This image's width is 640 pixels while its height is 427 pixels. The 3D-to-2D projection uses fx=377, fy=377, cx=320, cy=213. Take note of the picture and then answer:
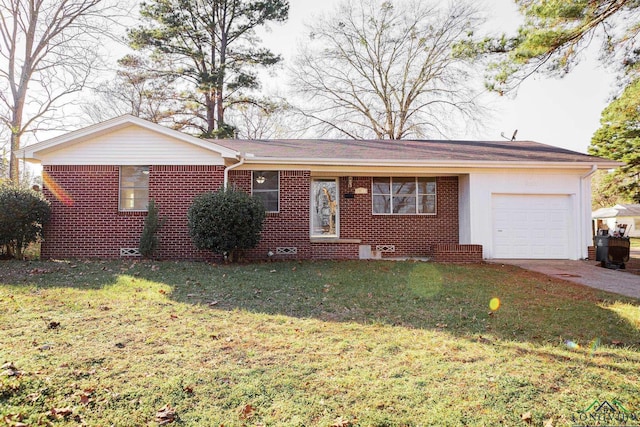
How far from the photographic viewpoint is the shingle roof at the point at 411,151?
36.0ft

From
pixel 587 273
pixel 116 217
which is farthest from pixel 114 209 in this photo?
pixel 587 273

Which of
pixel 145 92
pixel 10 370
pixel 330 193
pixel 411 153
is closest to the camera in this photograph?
pixel 10 370

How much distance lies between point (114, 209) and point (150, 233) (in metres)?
1.52

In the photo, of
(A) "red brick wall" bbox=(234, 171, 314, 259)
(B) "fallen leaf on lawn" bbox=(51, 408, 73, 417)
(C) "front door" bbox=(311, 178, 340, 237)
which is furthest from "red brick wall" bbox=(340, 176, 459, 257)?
(B) "fallen leaf on lawn" bbox=(51, 408, 73, 417)

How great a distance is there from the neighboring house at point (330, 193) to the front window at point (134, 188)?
3cm

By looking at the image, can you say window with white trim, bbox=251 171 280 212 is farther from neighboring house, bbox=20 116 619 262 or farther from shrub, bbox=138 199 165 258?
shrub, bbox=138 199 165 258

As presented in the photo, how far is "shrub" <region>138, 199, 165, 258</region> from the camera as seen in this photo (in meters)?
9.77

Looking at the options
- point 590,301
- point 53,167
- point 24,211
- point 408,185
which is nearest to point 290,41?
point 408,185

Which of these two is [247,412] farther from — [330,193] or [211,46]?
[211,46]

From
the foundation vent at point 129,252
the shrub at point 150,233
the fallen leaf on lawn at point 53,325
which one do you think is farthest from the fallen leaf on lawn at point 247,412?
the foundation vent at point 129,252

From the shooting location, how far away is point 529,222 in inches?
443

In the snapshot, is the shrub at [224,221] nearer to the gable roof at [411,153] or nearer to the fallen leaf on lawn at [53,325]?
the gable roof at [411,153]

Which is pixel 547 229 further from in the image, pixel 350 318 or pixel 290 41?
pixel 290 41

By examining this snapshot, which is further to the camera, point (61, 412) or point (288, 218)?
point (288, 218)
